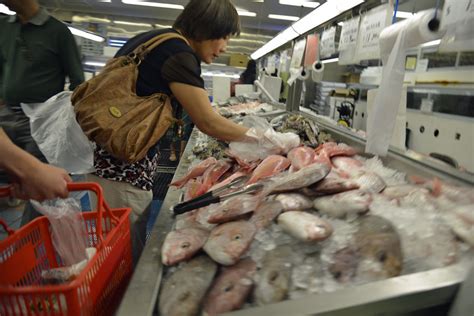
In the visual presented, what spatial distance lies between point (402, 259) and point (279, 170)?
2.47ft

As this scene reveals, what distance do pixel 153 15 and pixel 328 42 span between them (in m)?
9.27

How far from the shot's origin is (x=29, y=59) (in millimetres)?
2469

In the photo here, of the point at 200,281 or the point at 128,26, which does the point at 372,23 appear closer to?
the point at 200,281

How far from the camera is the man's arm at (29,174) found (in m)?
0.81

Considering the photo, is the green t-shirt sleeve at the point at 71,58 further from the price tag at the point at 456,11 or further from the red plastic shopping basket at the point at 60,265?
the price tag at the point at 456,11

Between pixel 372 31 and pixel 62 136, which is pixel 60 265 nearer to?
pixel 62 136

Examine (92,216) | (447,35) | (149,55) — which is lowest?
(92,216)

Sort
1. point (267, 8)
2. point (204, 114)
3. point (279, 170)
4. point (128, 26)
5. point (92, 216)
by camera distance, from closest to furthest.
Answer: point (92, 216), point (279, 170), point (204, 114), point (267, 8), point (128, 26)

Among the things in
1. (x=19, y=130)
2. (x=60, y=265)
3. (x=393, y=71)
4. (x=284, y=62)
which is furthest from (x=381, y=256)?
(x=284, y=62)

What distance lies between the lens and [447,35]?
1129 millimetres

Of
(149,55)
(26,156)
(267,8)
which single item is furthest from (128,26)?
(26,156)

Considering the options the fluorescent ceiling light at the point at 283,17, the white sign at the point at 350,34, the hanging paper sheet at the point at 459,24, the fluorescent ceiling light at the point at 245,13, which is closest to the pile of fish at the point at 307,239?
the hanging paper sheet at the point at 459,24

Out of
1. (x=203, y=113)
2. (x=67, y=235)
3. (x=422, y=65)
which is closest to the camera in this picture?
(x=67, y=235)

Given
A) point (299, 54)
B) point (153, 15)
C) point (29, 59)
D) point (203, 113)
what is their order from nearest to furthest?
point (203, 113) < point (29, 59) < point (299, 54) < point (153, 15)
